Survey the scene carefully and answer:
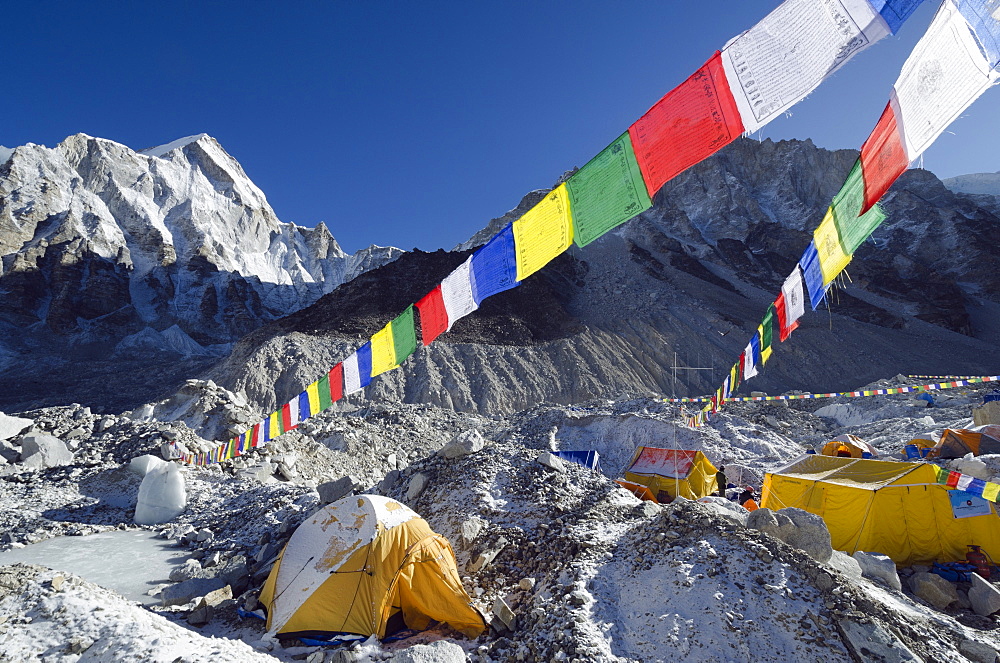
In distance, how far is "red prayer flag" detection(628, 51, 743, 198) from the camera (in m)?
3.34

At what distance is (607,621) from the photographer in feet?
13.0

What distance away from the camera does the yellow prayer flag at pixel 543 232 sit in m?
4.46

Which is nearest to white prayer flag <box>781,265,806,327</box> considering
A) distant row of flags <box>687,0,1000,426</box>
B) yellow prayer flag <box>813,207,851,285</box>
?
yellow prayer flag <box>813,207,851,285</box>

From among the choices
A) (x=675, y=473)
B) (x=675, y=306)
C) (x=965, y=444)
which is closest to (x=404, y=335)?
(x=675, y=473)

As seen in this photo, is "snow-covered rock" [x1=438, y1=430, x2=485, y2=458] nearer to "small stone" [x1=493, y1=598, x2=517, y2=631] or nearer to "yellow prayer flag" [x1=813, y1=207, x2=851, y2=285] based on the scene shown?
"small stone" [x1=493, y1=598, x2=517, y2=631]

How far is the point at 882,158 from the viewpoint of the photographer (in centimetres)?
362

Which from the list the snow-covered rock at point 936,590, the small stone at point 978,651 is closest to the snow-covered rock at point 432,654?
the small stone at point 978,651

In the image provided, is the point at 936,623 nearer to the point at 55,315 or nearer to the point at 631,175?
the point at 631,175

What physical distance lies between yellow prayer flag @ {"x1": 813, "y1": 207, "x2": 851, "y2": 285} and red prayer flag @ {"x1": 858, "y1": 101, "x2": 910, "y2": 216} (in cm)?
116

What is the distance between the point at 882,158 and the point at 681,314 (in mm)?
35758

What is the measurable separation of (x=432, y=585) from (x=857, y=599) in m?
3.49

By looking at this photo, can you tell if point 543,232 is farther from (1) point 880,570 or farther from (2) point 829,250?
(1) point 880,570

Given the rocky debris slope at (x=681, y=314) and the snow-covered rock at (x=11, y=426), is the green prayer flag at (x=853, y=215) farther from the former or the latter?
the rocky debris slope at (x=681, y=314)

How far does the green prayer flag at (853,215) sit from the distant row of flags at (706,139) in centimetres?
1
